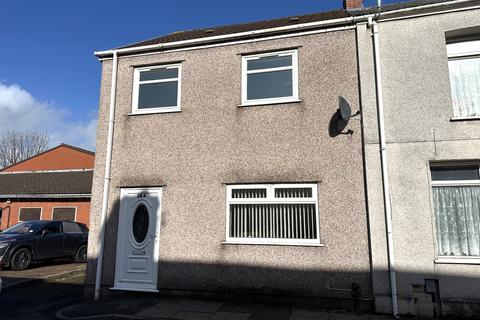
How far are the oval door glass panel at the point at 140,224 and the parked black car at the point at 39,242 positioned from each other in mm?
5618

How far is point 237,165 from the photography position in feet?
25.8

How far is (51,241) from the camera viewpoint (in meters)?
12.6

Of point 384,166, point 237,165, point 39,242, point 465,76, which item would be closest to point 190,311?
point 237,165

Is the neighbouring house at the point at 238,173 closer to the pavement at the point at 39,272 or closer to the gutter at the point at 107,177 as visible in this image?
the gutter at the point at 107,177

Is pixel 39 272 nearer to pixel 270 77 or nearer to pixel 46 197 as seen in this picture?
pixel 270 77

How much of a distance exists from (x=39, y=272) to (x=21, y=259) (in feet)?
2.94

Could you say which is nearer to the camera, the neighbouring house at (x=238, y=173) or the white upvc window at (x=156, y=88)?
the neighbouring house at (x=238, y=173)

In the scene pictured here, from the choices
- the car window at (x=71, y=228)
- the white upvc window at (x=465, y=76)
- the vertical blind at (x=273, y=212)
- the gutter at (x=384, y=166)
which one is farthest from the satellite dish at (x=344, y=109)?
the car window at (x=71, y=228)

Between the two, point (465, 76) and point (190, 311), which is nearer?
point (190, 311)

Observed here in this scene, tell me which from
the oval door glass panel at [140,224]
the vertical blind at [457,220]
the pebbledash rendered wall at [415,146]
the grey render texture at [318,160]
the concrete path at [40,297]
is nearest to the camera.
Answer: the pebbledash rendered wall at [415,146]

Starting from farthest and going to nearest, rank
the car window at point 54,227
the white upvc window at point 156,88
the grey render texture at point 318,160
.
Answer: the car window at point 54,227 < the white upvc window at point 156,88 < the grey render texture at point 318,160

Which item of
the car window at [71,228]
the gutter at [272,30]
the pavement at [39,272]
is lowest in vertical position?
the pavement at [39,272]

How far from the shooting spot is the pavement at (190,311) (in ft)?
21.0

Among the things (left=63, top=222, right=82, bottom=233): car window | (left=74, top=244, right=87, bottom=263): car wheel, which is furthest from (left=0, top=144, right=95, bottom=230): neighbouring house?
(left=74, top=244, right=87, bottom=263): car wheel
